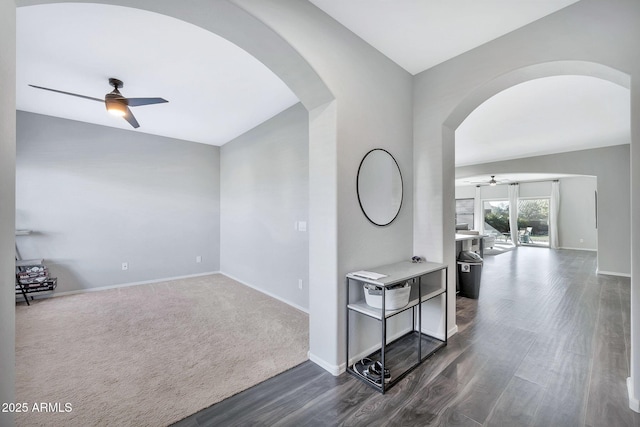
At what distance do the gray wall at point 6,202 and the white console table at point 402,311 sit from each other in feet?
5.71

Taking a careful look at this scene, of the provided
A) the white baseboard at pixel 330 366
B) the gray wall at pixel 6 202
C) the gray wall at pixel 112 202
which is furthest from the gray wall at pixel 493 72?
the gray wall at pixel 112 202

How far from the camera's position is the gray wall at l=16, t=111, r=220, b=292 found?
148 inches

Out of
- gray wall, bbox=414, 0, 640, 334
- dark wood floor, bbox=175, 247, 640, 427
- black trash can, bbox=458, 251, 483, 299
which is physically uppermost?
gray wall, bbox=414, 0, 640, 334

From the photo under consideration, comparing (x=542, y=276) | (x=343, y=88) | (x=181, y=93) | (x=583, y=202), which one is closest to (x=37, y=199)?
(x=181, y=93)

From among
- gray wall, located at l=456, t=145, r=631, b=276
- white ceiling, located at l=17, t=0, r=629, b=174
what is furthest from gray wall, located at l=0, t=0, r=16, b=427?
gray wall, located at l=456, t=145, r=631, b=276

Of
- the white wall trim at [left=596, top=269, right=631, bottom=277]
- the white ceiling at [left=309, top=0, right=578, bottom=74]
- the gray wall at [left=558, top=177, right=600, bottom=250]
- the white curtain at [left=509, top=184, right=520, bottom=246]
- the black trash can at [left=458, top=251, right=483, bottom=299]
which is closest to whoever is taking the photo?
the white ceiling at [left=309, top=0, right=578, bottom=74]

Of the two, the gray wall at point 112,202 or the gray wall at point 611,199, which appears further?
the gray wall at point 611,199

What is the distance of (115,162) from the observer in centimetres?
430

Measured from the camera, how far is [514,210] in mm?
9836

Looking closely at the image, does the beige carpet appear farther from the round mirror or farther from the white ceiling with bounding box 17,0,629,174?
the white ceiling with bounding box 17,0,629,174

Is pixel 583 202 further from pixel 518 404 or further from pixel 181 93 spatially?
pixel 181 93

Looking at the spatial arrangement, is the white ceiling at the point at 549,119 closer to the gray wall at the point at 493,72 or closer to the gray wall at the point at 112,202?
the gray wall at the point at 493,72

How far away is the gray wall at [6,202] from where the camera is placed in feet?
3.07

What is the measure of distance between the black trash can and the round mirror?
1.93 metres
